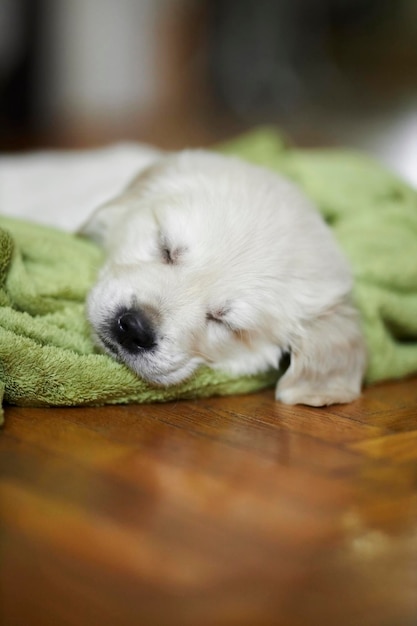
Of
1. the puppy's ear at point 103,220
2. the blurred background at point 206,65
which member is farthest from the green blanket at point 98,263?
the blurred background at point 206,65

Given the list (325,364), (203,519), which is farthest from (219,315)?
(203,519)

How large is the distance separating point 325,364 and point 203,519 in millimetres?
795

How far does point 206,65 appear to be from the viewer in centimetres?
908

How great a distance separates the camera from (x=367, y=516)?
1.36 metres

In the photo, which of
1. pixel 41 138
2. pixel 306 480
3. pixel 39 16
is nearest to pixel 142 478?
pixel 306 480

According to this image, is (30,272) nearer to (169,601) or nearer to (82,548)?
(82,548)

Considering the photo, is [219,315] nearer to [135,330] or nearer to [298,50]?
[135,330]

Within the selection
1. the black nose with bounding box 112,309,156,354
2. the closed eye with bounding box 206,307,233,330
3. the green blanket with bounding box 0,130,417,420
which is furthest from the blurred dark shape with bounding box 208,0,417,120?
the black nose with bounding box 112,309,156,354

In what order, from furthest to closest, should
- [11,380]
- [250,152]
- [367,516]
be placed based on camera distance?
[250,152]
[11,380]
[367,516]

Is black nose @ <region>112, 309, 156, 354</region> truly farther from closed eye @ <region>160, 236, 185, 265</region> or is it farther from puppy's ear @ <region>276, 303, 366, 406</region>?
puppy's ear @ <region>276, 303, 366, 406</region>

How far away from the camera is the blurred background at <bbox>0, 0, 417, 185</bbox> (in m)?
7.78

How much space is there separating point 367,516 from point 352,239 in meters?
1.13

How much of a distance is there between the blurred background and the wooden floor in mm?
5693

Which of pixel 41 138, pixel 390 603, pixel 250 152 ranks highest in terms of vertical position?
pixel 250 152
